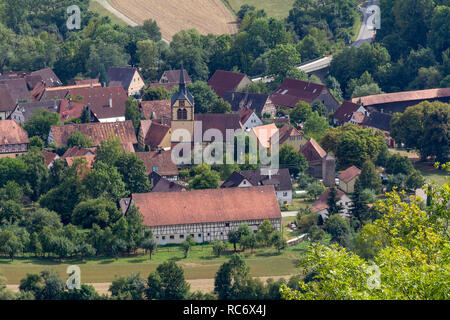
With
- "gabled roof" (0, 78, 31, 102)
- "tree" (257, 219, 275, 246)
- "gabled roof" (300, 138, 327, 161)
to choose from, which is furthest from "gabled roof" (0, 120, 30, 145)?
"tree" (257, 219, 275, 246)

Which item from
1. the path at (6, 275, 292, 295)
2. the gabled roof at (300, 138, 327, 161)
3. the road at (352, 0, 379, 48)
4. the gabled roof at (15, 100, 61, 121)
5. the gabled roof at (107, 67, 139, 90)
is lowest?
the path at (6, 275, 292, 295)

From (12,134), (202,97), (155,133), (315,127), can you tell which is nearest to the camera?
(12,134)

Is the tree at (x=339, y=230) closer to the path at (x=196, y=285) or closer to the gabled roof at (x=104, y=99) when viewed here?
the path at (x=196, y=285)

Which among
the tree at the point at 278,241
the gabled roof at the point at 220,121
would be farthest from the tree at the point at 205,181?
the gabled roof at the point at 220,121

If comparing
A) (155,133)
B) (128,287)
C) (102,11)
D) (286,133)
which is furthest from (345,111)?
(102,11)

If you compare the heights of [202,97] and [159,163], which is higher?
[202,97]

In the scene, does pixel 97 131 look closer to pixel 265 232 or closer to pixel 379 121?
pixel 265 232

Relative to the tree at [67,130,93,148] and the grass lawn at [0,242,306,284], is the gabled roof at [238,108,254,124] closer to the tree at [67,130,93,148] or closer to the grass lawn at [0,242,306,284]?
the tree at [67,130,93,148]
